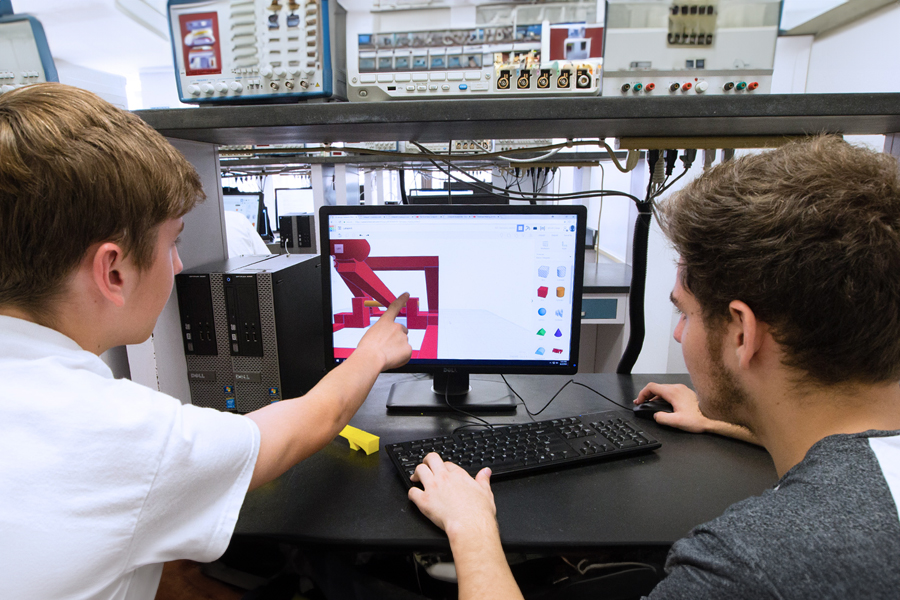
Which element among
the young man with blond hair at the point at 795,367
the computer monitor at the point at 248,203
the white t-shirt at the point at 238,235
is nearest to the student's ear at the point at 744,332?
the young man with blond hair at the point at 795,367

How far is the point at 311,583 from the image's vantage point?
104 centimetres

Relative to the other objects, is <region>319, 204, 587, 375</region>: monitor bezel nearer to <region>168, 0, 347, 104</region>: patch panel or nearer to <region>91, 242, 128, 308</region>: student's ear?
<region>168, 0, 347, 104</region>: patch panel

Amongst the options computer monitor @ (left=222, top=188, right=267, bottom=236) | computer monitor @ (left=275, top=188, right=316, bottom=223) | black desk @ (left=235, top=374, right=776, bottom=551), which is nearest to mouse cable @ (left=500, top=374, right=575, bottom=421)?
black desk @ (left=235, top=374, right=776, bottom=551)

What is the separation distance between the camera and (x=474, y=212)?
102cm

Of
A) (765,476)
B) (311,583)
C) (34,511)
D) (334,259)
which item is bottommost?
(311,583)

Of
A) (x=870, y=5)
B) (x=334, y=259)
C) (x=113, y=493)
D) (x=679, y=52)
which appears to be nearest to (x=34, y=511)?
(x=113, y=493)

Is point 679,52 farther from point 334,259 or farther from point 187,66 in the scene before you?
point 187,66

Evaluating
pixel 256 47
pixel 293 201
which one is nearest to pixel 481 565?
pixel 256 47

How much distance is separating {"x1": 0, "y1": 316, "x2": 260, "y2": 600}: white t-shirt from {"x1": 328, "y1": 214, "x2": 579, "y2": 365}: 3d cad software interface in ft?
1.67

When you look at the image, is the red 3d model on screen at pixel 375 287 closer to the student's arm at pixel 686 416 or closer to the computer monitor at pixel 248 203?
the student's arm at pixel 686 416

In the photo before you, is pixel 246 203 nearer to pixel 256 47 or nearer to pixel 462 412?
pixel 256 47

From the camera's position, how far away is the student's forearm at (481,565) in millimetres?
605

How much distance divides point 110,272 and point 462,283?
630 mm

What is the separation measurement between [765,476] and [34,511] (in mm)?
1004
